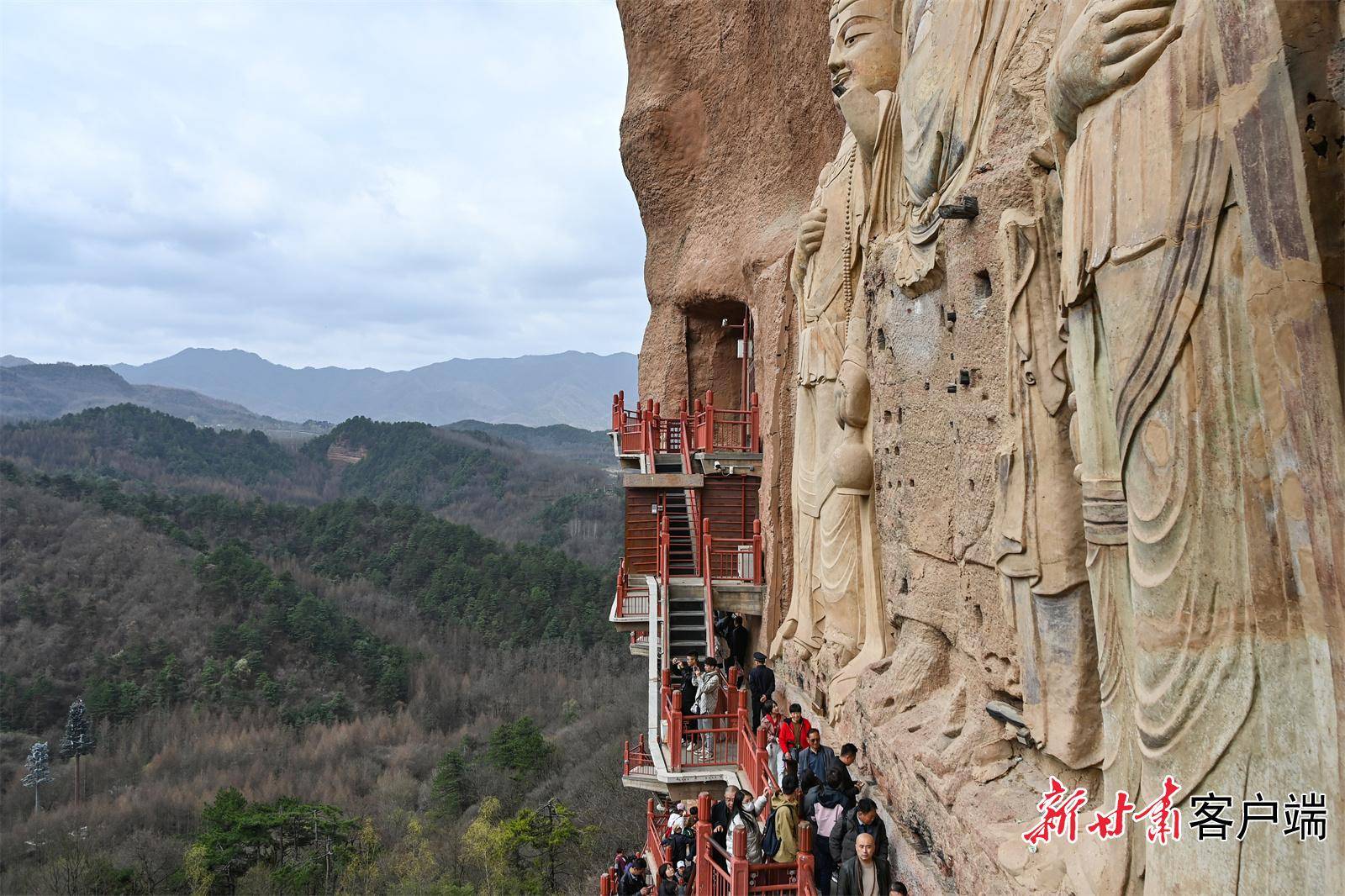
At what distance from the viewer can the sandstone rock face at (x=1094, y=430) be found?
2.92 m

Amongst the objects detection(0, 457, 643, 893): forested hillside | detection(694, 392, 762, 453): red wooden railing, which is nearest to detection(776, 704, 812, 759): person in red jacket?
detection(694, 392, 762, 453): red wooden railing

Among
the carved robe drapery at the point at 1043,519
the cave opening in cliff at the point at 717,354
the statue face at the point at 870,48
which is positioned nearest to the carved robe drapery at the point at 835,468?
the statue face at the point at 870,48

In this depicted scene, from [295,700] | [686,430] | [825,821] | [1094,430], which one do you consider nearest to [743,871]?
[825,821]

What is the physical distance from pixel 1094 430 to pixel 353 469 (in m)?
69.3

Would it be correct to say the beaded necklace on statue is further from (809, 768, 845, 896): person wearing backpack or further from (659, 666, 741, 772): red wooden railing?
(809, 768, 845, 896): person wearing backpack

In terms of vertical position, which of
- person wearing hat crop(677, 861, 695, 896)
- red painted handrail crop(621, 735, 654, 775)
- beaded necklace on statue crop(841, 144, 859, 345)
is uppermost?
beaded necklace on statue crop(841, 144, 859, 345)

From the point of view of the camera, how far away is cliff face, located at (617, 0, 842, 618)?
36.9ft

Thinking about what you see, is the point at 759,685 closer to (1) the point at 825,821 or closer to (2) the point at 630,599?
(2) the point at 630,599

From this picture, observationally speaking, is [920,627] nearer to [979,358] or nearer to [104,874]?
[979,358]

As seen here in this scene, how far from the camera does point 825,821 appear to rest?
5.40 m

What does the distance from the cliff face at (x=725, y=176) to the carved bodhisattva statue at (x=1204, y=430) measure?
6630mm

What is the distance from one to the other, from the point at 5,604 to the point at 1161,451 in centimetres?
3554

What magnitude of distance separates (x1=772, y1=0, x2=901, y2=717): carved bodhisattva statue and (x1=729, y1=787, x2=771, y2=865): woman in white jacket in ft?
3.42

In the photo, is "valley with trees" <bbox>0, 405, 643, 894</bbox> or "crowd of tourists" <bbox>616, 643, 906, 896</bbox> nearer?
"crowd of tourists" <bbox>616, 643, 906, 896</bbox>
